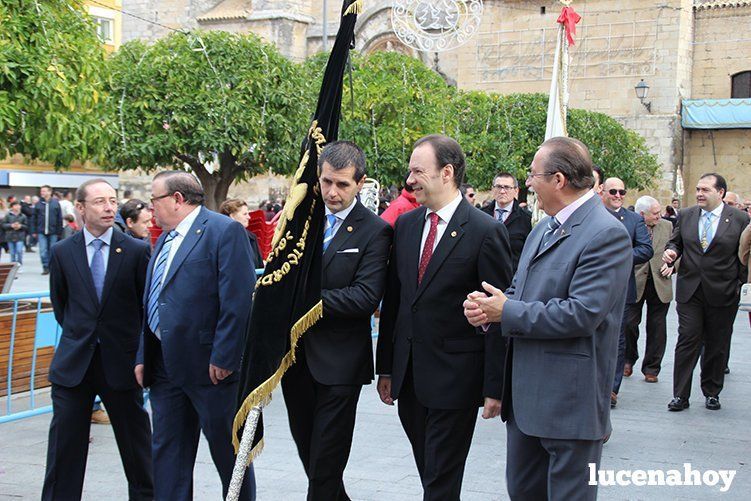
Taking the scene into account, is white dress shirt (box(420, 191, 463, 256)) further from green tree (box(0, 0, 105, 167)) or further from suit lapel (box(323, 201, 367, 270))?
green tree (box(0, 0, 105, 167))

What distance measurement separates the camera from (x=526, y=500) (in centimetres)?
384

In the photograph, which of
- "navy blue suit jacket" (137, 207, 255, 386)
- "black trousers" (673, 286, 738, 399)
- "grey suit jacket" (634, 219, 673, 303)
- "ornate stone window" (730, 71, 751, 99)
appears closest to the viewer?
"navy blue suit jacket" (137, 207, 255, 386)

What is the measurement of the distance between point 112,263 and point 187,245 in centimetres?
72

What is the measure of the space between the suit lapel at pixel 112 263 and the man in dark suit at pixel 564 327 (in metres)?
2.43

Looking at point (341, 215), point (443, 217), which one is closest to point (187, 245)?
point (341, 215)

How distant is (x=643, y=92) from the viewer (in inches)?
1271

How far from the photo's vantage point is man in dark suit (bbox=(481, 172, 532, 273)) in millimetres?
8203

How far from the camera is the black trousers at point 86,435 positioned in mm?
4996

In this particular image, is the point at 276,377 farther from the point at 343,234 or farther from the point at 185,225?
the point at 185,225

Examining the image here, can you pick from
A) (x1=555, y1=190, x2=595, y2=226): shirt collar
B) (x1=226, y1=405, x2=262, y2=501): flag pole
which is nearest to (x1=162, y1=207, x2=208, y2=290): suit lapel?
(x1=226, y1=405, x2=262, y2=501): flag pole

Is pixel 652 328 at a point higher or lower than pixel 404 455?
higher

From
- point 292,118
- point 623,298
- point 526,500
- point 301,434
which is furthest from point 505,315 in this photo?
point 292,118

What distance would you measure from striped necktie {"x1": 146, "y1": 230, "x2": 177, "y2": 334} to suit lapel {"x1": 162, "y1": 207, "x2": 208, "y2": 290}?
13 centimetres

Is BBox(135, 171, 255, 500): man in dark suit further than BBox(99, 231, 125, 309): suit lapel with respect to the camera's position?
No
